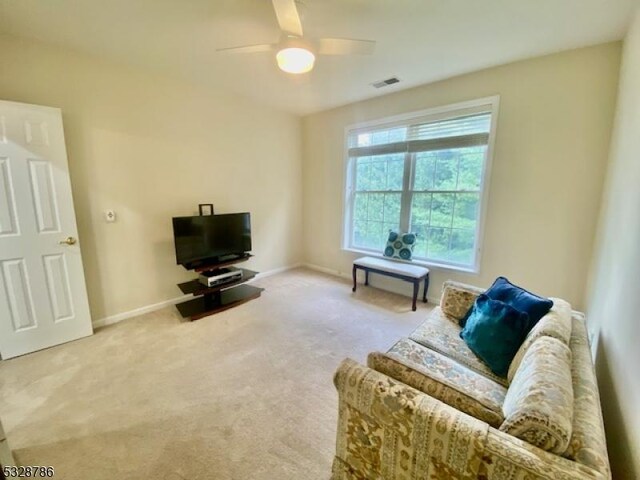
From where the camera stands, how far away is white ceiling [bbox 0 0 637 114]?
189cm

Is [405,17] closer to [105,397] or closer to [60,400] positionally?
[105,397]

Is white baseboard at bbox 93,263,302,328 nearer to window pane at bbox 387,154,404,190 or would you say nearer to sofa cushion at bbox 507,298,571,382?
window pane at bbox 387,154,404,190

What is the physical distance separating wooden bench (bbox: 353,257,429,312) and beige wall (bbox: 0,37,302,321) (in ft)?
6.30

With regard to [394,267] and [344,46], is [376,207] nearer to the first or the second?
[394,267]

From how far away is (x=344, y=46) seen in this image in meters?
1.95

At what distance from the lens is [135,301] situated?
314 cm

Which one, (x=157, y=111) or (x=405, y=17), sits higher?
(x=405, y=17)

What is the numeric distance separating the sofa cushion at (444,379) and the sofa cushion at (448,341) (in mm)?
66

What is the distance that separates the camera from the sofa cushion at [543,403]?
31.8 inches

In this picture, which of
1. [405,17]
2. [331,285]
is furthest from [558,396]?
[331,285]

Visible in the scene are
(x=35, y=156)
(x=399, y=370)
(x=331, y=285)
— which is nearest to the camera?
(x=399, y=370)

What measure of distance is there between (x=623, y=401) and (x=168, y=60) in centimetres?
408

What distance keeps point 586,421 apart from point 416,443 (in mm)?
560

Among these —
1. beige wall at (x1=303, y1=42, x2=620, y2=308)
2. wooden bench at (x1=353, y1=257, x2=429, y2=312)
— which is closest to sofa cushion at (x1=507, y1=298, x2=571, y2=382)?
beige wall at (x1=303, y1=42, x2=620, y2=308)
